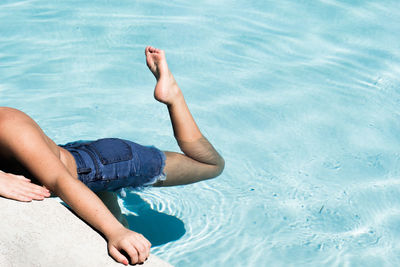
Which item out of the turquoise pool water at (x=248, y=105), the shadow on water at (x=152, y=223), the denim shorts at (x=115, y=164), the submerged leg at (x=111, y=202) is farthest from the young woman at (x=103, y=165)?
A: the turquoise pool water at (x=248, y=105)

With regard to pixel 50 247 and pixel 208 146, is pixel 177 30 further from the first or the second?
pixel 50 247

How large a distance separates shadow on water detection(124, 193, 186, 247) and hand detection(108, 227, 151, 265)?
4.06 ft

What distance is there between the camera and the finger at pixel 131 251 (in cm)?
Result: 218

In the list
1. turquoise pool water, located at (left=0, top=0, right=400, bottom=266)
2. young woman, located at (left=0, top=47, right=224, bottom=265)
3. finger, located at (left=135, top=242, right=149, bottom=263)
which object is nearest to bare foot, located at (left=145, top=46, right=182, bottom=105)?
young woman, located at (left=0, top=47, right=224, bottom=265)

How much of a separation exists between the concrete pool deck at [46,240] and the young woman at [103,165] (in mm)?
52

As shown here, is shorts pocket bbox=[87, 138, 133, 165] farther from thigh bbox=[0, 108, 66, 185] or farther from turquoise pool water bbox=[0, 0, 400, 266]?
turquoise pool water bbox=[0, 0, 400, 266]

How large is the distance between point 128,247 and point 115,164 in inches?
34.0

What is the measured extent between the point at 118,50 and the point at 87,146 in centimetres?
236

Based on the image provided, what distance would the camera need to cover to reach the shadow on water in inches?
139

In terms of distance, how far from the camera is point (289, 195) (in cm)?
391

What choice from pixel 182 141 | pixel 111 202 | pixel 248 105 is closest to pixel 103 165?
pixel 111 202

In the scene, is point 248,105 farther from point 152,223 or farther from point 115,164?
point 115,164

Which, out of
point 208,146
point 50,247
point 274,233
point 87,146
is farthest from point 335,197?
point 50,247

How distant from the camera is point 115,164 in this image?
299 centimetres
